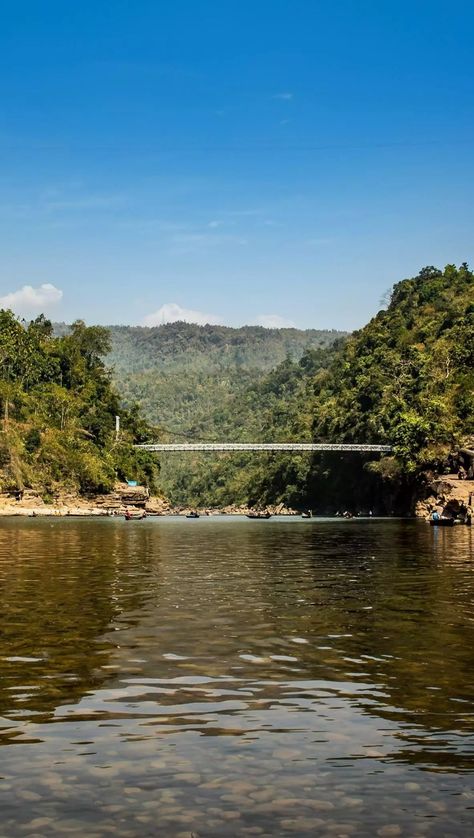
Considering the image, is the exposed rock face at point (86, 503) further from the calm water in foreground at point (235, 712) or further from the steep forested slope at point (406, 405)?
the calm water in foreground at point (235, 712)

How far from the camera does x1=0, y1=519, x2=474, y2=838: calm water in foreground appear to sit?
925 centimetres

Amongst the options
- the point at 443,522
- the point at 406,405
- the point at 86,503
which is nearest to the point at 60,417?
the point at 86,503

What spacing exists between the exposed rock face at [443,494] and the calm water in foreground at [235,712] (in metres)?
87.9

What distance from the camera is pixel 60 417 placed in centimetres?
16950

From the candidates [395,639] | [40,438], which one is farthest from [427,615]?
[40,438]

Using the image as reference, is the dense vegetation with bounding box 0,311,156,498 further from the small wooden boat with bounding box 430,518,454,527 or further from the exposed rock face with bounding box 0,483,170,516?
the small wooden boat with bounding box 430,518,454,527

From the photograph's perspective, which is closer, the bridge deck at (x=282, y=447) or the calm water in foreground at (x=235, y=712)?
the calm water in foreground at (x=235, y=712)

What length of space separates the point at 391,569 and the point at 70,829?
105 feet

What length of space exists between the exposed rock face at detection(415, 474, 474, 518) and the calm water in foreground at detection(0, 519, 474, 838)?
8786cm

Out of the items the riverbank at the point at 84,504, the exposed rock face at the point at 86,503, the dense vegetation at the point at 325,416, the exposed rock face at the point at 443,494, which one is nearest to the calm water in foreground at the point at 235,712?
the exposed rock face at the point at 443,494

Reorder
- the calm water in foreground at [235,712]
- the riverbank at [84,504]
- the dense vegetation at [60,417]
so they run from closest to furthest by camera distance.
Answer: the calm water in foreground at [235,712] → the riverbank at [84,504] → the dense vegetation at [60,417]

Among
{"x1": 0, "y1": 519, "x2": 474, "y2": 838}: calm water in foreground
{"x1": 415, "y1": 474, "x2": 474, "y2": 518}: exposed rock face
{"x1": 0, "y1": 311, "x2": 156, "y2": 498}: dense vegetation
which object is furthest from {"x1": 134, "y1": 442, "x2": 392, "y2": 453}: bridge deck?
{"x1": 0, "y1": 519, "x2": 474, "y2": 838}: calm water in foreground

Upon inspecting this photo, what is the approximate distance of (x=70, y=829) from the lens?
28.7 ft

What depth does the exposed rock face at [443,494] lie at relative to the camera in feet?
380
